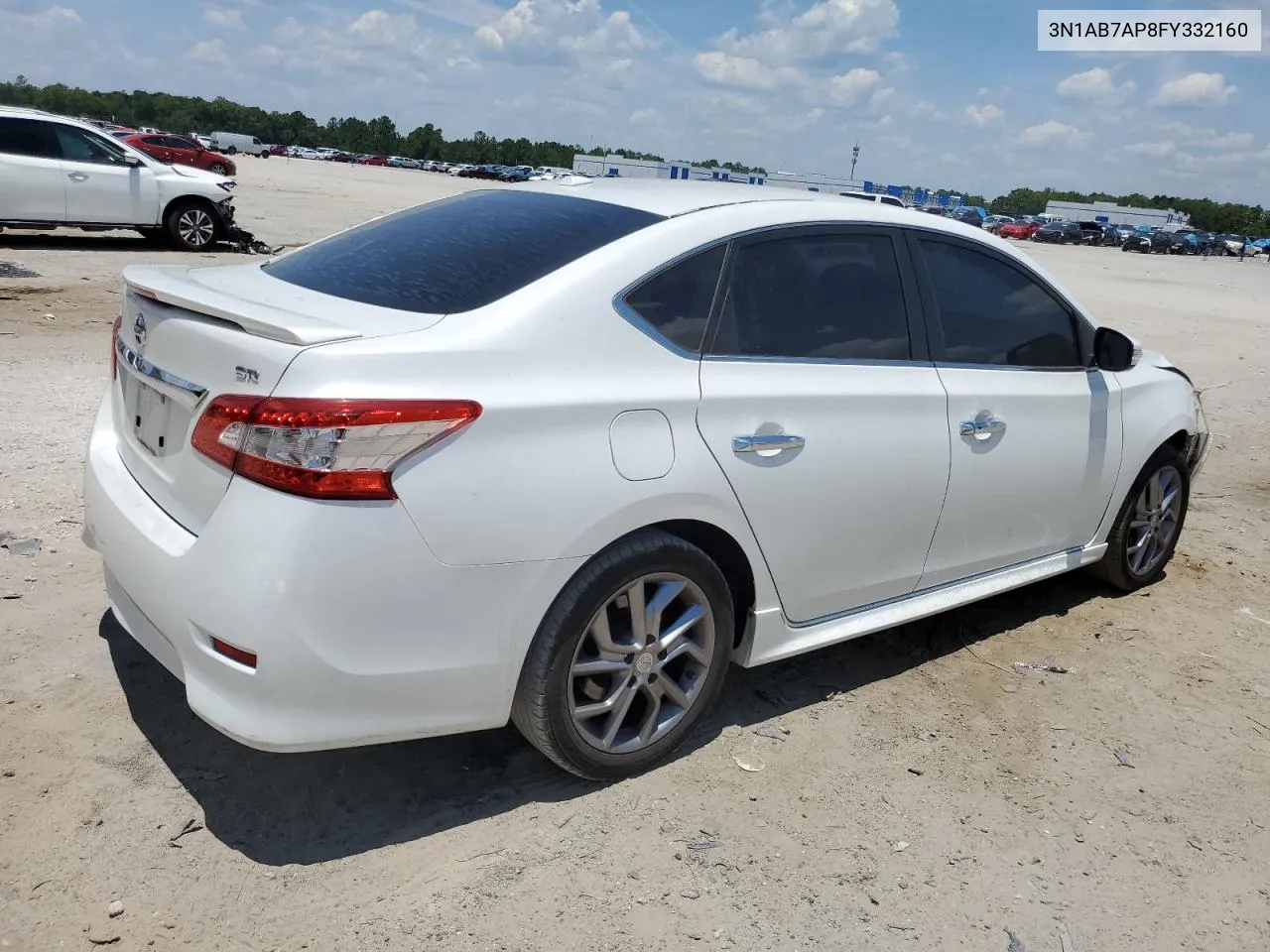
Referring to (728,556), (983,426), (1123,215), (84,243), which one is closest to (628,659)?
(728,556)

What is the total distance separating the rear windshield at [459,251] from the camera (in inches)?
116

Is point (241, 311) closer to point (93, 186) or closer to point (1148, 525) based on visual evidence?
point (1148, 525)

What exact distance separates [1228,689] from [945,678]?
122 cm

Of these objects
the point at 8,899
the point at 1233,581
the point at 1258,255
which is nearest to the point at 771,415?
the point at 8,899

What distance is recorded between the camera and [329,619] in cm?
247

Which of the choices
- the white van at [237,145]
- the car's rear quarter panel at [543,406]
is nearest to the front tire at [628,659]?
the car's rear quarter panel at [543,406]

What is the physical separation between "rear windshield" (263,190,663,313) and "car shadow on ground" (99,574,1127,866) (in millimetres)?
1392

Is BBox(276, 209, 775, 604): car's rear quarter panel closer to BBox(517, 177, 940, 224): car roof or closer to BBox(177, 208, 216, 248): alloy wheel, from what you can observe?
BBox(517, 177, 940, 224): car roof

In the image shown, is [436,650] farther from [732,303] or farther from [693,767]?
[732,303]

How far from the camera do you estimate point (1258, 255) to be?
2835 inches

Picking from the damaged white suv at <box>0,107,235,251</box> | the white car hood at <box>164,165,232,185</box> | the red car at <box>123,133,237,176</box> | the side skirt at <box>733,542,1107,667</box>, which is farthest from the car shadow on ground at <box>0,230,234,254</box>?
the red car at <box>123,133,237,176</box>

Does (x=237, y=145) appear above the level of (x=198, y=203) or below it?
above

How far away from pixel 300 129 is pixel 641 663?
174 metres

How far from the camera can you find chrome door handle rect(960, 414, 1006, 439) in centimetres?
379
